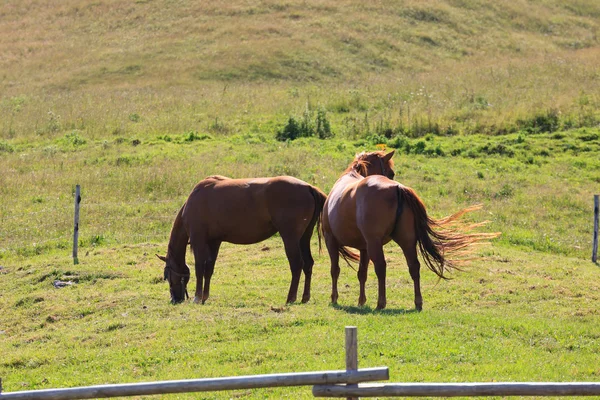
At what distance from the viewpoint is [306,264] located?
1420 cm

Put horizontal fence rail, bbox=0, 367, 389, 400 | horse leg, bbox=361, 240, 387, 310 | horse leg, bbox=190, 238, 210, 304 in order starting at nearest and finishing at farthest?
horizontal fence rail, bbox=0, 367, 389, 400
horse leg, bbox=361, 240, 387, 310
horse leg, bbox=190, 238, 210, 304

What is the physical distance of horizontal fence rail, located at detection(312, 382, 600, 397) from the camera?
6336 mm

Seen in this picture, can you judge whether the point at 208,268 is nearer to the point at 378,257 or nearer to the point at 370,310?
the point at 370,310

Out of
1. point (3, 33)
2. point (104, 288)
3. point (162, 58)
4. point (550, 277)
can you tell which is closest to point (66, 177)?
point (104, 288)

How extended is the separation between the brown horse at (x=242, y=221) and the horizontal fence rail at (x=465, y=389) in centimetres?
712

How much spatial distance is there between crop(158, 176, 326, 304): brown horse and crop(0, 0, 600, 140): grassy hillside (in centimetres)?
1629

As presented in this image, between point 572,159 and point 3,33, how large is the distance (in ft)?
131

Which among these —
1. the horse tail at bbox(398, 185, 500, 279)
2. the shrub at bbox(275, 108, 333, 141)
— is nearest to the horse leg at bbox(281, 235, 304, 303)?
the horse tail at bbox(398, 185, 500, 279)

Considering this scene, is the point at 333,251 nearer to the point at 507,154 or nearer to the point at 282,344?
the point at 282,344

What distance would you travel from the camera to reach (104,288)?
1585 centimetres

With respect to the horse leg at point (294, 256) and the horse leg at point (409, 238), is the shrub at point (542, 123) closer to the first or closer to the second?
the horse leg at point (294, 256)

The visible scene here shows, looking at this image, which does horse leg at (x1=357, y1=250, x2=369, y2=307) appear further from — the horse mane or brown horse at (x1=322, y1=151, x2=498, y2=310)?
the horse mane

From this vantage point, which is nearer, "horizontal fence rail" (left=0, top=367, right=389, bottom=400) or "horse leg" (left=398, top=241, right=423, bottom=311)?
"horizontal fence rail" (left=0, top=367, right=389, bottom=400)

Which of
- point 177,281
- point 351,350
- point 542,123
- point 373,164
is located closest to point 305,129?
point 542,123
